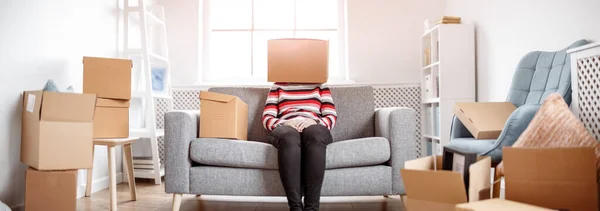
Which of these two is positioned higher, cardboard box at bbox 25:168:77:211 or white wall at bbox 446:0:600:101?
Answer: white wall at bbox 446:0:600:101

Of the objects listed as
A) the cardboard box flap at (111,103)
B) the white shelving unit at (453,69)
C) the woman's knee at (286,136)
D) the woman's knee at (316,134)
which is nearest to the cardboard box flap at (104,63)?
the cardboard box flap at (111,103)

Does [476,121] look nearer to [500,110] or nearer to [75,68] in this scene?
[500,110]

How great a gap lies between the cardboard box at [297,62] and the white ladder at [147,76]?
110 cm

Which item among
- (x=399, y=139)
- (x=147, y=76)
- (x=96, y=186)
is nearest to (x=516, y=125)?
(x=399, y=139)

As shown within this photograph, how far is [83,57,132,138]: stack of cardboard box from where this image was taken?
243cm

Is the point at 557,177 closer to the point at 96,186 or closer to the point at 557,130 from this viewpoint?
the point at 557,130

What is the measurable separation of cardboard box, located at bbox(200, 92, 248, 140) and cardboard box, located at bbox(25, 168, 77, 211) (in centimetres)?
62

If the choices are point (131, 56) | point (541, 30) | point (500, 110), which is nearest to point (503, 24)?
point (541, 30)

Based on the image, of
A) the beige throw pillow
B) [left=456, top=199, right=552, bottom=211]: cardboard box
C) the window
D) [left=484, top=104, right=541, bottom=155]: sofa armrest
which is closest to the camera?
[left=456, top=199, right=552, bottom=211]: cardboard box

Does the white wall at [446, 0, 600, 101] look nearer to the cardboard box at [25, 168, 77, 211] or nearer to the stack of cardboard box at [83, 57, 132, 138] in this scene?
the stack of cardboard box at [83, 57, 132, 138]

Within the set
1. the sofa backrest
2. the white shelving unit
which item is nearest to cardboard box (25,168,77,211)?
the sofa backrest

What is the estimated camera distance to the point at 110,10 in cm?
321

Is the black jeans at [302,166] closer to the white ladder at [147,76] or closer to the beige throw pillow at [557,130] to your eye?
the beige throw pillow at [557,130]

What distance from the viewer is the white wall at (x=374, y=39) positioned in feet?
12.9
